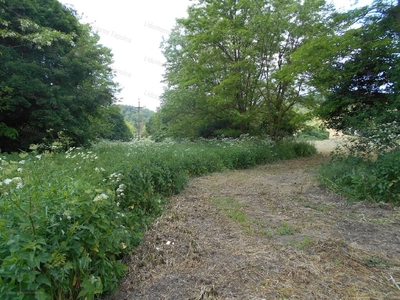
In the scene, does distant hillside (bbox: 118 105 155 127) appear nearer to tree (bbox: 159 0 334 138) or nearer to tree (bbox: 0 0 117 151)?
tree (bbox: 159 0 334 138)

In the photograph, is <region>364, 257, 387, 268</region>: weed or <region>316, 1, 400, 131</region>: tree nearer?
<region>364, 257, 387, 268</region>: weed

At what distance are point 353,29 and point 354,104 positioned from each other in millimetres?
2332

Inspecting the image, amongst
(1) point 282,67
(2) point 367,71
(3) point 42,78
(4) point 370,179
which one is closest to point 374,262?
(4) point 370,179

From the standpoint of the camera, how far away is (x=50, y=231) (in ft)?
4.99

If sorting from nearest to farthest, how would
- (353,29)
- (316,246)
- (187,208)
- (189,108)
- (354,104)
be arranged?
(316,246), (187,208), (353,29), (354,104), (189,108)

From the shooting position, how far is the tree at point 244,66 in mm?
8742

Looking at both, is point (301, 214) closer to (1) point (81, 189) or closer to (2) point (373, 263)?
(2) point (373, 263)

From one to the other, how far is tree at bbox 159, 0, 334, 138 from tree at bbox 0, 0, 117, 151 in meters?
3.82

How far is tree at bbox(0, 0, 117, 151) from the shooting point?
21.9ft

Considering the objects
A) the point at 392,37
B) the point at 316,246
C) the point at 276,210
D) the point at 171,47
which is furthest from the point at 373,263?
the point at 171,47

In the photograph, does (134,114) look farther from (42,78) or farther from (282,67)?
(282,67)

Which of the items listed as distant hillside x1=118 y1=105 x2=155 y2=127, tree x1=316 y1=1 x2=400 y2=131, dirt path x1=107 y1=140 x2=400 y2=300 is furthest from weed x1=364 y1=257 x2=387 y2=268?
distant hillside x1=118 y1=105 x2=155 y2=127

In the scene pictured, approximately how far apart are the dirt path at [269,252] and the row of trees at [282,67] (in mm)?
3606

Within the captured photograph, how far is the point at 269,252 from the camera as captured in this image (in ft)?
8.14
